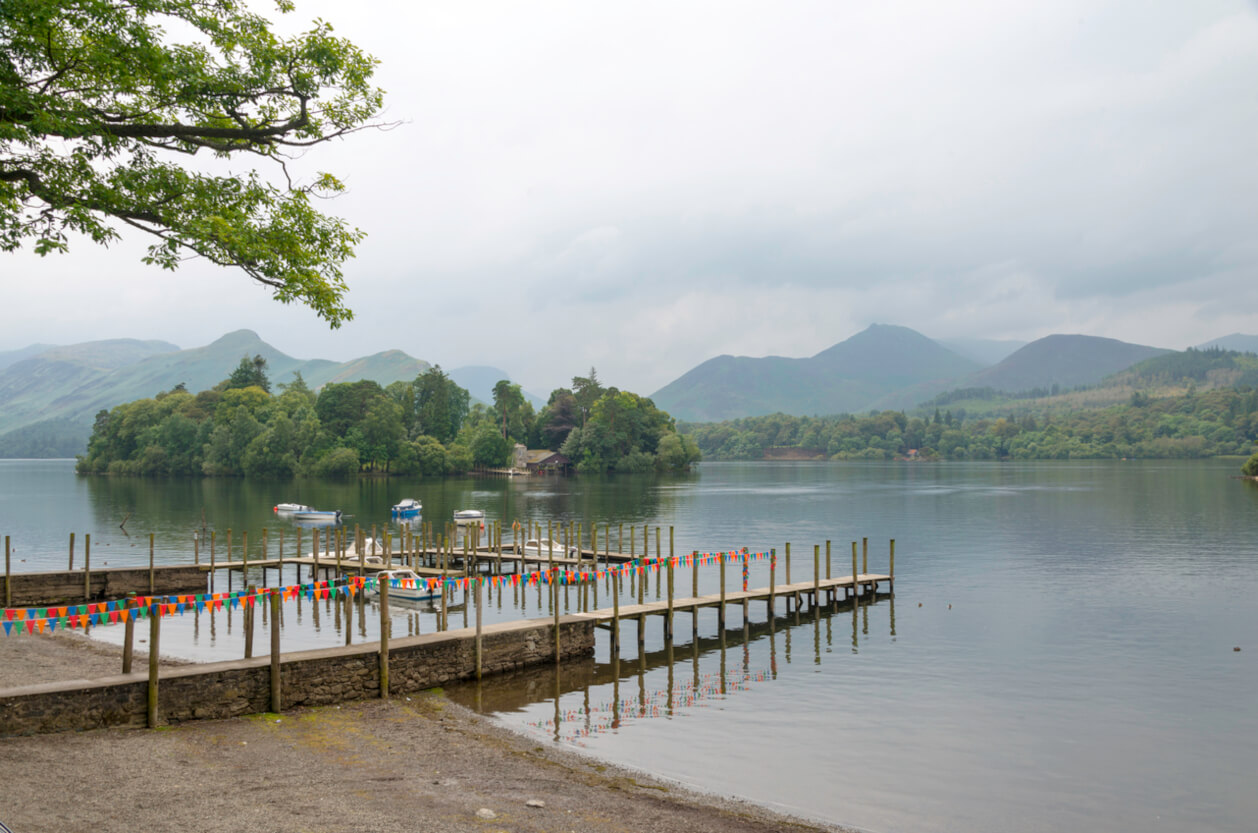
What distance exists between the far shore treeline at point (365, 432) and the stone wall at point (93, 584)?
344ft

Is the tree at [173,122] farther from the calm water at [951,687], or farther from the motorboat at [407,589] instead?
the motorboat at [407,589]

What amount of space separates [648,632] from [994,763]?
14.5 m

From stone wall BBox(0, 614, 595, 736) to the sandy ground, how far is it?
0.33 metres

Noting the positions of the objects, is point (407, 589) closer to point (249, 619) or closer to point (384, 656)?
point (249, 619)

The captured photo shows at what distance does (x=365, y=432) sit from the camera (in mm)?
143625

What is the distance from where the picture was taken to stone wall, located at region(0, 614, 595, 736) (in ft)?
44.8

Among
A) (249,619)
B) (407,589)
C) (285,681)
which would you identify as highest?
(249,619)

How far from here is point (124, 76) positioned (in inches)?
485

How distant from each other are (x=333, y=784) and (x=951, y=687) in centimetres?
1738

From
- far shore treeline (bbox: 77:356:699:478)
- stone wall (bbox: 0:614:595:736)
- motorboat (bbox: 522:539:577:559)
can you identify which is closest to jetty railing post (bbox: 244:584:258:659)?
stone wall (bbox: 0:614:595:736)

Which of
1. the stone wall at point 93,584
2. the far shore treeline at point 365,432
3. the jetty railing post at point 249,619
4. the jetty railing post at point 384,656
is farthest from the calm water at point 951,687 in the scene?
the far shore treeline at point 365,432

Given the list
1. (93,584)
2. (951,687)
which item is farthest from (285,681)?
(93,584)

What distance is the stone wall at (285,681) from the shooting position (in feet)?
44.8

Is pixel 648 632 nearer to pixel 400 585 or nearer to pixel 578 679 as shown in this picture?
pixel 578 679
